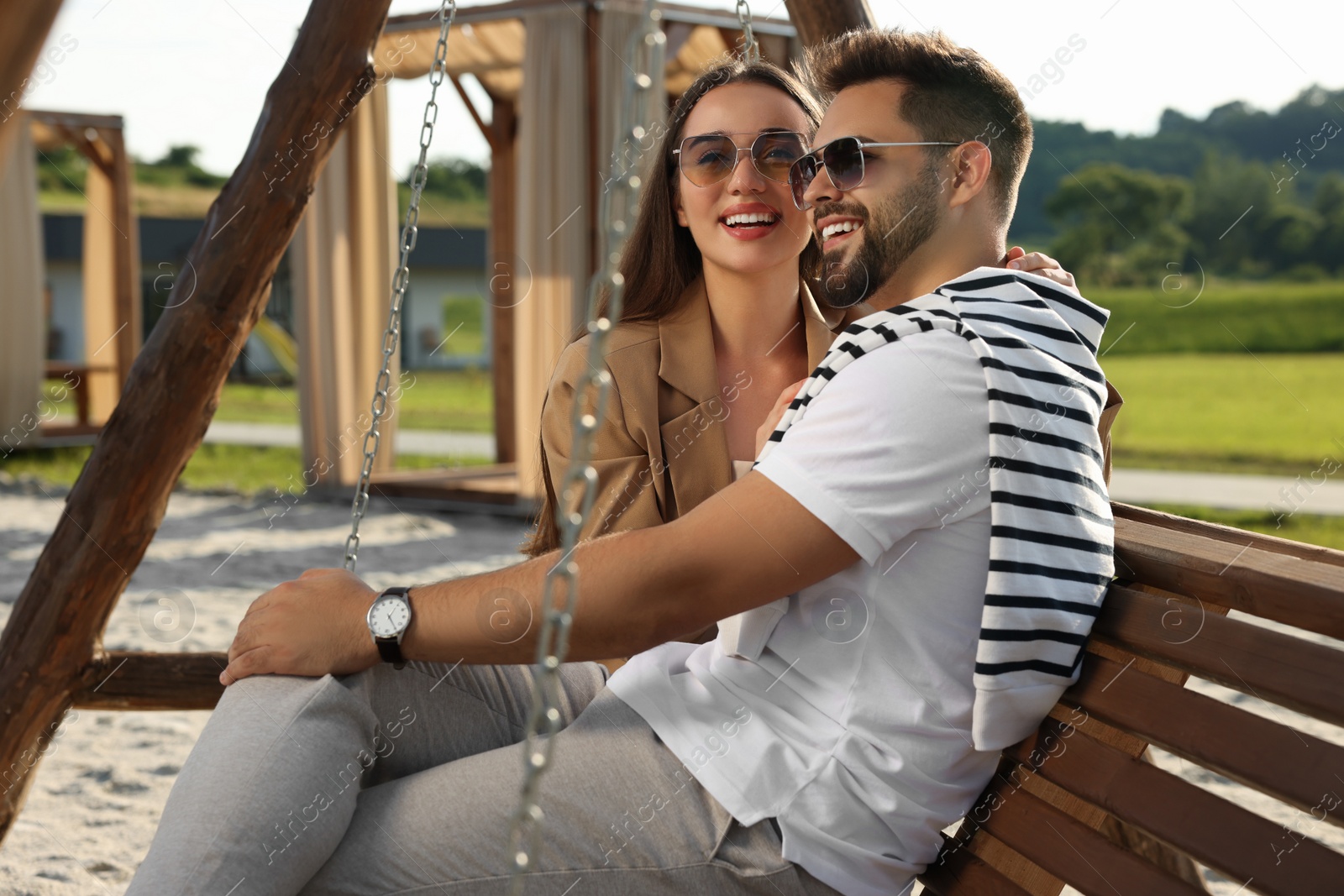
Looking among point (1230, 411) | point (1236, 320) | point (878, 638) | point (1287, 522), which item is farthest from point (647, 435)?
point (1236, 320)

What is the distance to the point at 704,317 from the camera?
7.98ft

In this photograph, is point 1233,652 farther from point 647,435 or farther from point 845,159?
point 647,435

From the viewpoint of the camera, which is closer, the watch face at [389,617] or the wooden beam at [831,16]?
the watch face at [389,617]

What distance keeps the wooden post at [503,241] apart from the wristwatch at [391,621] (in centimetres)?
758

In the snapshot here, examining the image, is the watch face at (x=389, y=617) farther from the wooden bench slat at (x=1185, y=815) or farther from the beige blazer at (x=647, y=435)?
the wooden bench slat at (x=1185, y=815)

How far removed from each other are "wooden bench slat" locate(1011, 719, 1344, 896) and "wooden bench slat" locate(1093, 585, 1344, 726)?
0.41 feet

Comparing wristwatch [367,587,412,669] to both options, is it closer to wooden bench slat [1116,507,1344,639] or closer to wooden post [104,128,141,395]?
wooden bench slat [1116,507,1344,639]

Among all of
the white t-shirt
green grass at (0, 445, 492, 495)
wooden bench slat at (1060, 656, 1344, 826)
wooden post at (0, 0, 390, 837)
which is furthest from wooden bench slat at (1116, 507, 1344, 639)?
green grass at (0, 445, 492, 495)

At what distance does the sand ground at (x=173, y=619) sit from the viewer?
290cm

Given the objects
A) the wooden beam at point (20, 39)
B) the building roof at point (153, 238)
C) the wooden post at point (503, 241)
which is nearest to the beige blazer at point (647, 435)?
the wooden beam at point (20, 39)

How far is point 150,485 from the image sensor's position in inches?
102

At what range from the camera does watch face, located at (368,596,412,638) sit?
156cm

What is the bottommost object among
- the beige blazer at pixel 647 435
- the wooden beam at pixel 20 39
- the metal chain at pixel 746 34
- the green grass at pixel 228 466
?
the green grass at pixel 228 466

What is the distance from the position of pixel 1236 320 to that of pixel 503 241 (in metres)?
19.9
